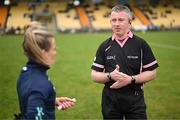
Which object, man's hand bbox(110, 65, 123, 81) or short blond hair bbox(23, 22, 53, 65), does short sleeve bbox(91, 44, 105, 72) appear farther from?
short blond hair bbox(23, 22, 53, 65)

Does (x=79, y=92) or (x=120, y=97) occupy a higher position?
(x=120, y=97)

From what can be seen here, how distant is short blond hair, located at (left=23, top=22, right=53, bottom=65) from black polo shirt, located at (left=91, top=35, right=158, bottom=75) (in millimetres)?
1856

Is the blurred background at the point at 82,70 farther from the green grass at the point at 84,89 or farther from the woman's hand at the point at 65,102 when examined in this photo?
the woman's hand at the point at 65,102

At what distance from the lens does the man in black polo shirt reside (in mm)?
4875

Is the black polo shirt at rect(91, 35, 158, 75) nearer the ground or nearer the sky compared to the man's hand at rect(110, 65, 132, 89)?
nearer the sky

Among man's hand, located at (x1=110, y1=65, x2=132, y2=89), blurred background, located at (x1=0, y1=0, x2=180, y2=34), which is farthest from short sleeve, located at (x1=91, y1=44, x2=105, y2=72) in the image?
blurred background, located at (x1=0, y1=0, x2=180, y2=34)

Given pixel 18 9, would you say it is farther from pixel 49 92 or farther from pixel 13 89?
pixel 49 92

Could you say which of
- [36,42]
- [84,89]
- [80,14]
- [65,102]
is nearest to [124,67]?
[65,102]

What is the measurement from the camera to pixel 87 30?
5647 cm

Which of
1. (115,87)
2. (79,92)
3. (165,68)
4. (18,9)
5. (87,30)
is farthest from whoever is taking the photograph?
(18,9)

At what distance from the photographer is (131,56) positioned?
4.90 metres

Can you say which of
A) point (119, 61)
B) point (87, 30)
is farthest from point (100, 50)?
point (87, 30)

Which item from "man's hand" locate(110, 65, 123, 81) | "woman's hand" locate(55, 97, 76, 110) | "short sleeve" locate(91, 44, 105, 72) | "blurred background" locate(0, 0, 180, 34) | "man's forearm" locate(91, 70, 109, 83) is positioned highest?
"short sleeve" locate(91, 44, 105, 72)

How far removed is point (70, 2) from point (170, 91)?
58519 millimetres
